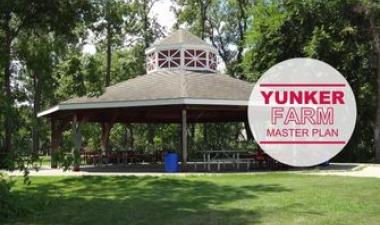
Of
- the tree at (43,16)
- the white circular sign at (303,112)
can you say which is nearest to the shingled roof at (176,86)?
the white circular sign at (303,112)

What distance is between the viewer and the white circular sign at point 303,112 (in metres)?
24.5

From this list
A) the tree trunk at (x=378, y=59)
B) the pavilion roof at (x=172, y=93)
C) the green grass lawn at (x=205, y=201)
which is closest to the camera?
the green grass lawn at (x=205, y=201)

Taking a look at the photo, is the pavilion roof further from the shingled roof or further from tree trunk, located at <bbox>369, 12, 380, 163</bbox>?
tree trunk, located at <bbox>369, 12, 380, 163</bbox>

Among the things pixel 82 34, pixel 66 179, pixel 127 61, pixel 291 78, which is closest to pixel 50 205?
pixel 66 179

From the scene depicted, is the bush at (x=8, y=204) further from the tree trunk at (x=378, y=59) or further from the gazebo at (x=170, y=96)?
the tree trunk at (x=378, y=59)

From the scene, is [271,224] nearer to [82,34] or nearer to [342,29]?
[82,34]

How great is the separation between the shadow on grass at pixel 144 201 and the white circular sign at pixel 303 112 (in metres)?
8.34

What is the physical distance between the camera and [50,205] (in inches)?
448

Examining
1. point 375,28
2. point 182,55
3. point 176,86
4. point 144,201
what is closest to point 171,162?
point 176,86

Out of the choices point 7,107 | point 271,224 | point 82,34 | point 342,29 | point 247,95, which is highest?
point 342,29

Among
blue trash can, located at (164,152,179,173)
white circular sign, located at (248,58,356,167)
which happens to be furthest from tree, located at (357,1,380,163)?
blue trash can, located at (164,152,179,173)

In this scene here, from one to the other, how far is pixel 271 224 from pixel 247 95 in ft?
47.2

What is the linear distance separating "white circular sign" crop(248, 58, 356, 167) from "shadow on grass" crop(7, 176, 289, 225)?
834 centimetres

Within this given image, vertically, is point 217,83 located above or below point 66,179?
above
